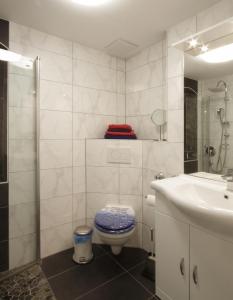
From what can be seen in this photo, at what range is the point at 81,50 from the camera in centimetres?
203

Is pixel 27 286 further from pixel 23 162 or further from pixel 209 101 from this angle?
pixel 209 101

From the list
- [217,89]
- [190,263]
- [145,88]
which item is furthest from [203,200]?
[145,88]

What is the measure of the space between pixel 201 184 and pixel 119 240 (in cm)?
79

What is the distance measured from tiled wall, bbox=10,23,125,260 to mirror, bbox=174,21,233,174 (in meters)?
0.99

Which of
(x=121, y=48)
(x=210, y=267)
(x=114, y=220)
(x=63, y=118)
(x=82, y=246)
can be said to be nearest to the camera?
(x=210, y=267)

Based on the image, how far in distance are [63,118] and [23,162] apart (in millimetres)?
575

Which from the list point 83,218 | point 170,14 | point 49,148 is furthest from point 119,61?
point 83,218

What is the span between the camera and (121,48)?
6.80 feet

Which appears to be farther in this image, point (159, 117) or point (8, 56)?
point (159, 117)

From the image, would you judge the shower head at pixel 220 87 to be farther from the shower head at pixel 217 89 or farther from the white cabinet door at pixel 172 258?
the white cabinet door at pixel 172 258

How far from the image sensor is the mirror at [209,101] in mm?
1369

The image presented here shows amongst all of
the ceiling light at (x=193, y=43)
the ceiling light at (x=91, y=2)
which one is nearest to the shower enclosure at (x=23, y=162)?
the ceiling light at (x=91, y=2)

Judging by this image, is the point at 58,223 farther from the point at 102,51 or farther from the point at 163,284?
the point at 102,51

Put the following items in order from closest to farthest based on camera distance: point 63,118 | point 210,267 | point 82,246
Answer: point 210,267
point 82,246
point 63,118
